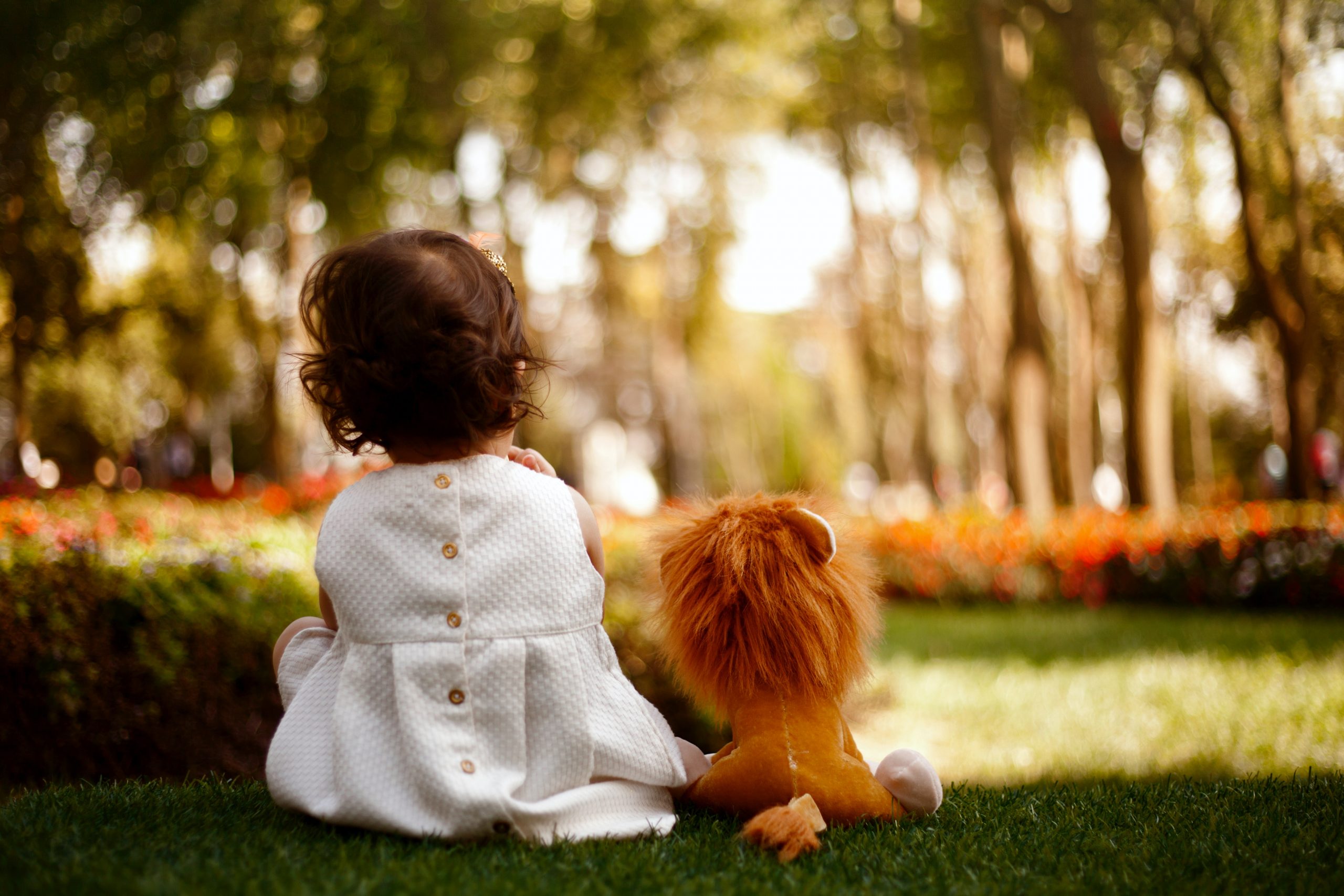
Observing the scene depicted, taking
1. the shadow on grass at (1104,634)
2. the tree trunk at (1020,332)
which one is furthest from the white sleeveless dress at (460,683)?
the tree trunk at (1020,332)

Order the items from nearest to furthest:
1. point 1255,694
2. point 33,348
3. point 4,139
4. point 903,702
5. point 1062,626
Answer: point 1255,694 → point 903,702 → point 4,139 → point 1062,626 → point 33,348

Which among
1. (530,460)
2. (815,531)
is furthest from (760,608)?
(530,460)

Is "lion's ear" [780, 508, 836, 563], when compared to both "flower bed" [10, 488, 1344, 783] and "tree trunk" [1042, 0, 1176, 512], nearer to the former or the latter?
"flower bed" [10, 488, 1344, 783]

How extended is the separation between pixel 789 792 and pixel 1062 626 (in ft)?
26.4

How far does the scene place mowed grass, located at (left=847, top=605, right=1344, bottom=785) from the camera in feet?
17.7

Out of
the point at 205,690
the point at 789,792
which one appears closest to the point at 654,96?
the point at 205,690

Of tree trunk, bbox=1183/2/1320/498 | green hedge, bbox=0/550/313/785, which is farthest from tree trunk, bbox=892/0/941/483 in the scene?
green hedge, bbox=0/550/313/785

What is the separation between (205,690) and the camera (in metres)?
4.32

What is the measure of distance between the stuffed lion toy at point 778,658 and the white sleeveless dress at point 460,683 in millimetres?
247

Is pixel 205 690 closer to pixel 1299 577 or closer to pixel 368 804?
pixel 368 804

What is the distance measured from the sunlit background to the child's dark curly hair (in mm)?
209

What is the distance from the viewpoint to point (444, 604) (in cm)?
237

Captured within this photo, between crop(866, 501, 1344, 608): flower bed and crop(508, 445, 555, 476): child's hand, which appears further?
crop(866, 501, 1344, 608): flower bed

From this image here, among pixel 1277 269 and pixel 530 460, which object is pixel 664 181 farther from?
pixel 530 460
